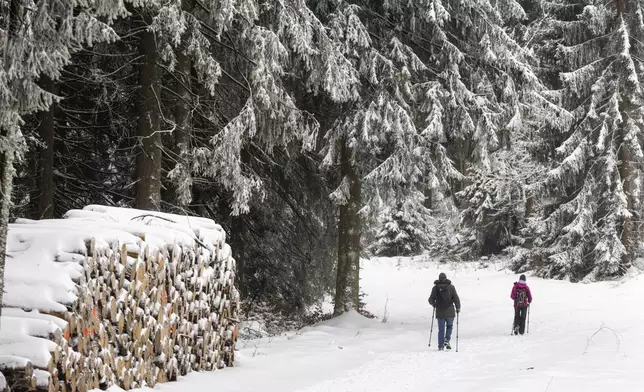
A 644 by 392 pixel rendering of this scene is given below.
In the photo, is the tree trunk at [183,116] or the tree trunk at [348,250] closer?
the tree trunk at [183,116]

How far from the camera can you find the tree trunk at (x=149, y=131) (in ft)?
34.4

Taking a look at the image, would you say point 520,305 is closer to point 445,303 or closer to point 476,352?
Answer: point 445,303

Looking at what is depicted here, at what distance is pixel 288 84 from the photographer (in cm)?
1418

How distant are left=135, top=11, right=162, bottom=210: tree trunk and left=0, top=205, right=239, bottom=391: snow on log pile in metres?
1.64

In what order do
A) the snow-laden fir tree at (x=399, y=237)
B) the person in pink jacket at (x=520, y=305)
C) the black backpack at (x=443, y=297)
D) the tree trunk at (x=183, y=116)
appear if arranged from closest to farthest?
1. the tree trunk at (x=183, y=116)
2. the black backpack at (x=443, y=297)
3. the person in pink jacket at (x=520, y=305)
4. the snow-laden fir tree at (x=399, y=237)

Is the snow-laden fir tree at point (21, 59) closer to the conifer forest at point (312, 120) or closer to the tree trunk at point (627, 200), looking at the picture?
the conifer forest at point (312, 120)

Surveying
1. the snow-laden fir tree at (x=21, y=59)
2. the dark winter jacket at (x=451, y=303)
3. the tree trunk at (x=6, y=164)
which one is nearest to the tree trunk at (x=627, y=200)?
the dark winter jacket at (x=451, y=303)

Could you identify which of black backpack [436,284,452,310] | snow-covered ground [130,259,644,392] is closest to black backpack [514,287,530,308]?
snow-covered ground [130,259,644,392]

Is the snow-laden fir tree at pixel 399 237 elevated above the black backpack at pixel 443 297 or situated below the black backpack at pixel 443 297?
above

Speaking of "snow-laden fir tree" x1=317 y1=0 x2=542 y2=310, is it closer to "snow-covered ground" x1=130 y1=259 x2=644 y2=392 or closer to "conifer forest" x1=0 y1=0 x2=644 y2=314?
"conifer forest" x1=0 y1=0 x2=644 y2=314

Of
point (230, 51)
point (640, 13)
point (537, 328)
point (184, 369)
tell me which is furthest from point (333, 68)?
point (640, 13)

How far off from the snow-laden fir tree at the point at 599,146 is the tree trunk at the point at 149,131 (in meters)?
13.5

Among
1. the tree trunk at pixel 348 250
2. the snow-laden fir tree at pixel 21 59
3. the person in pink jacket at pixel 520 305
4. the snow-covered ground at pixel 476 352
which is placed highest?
the snow-laden fir tree at pixel 21 59

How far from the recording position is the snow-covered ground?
28.8 feet
